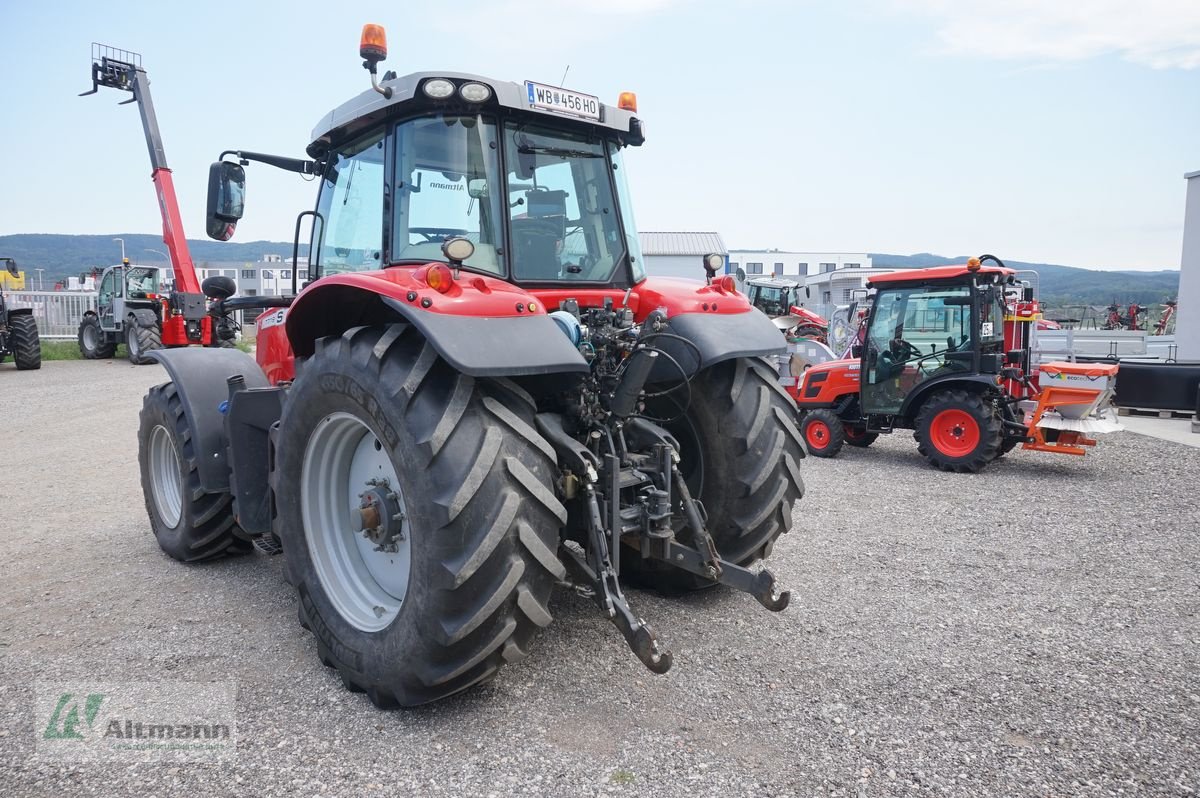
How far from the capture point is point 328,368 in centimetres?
283

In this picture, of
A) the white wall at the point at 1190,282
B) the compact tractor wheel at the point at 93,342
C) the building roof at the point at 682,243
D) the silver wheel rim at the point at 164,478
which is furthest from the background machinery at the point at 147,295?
the building roof at the point at 682,243

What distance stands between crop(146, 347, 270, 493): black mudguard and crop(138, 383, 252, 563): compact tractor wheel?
69 mm

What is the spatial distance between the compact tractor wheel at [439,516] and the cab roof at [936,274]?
6.43 m

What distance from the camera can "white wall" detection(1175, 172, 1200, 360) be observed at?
17969 mm

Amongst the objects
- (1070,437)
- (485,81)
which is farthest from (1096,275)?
(485,81)

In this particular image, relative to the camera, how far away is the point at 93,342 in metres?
19.0

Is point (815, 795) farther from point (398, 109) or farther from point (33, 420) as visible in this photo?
point (33, 420)

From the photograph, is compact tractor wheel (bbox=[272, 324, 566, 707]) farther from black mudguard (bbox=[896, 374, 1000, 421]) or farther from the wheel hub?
black mudguard (bbox=[896, 374, 1000, 421])

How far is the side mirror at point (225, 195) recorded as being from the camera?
3.60 meters

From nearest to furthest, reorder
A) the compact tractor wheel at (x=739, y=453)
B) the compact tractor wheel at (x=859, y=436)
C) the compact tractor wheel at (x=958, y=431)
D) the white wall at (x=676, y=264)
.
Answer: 1. the compact tractor wheel at (x=739, y=453)
2. the compact tractor wheel at (x=958, y=431)
3. the compact tractor wheel at (x=859, y=436)
4. the white wall at (x=676, y=264)

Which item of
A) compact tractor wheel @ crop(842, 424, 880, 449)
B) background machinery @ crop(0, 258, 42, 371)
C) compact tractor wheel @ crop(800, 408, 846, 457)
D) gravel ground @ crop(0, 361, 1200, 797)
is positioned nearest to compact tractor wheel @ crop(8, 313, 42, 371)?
background machinery @ crop(0, 258, 42, 371)

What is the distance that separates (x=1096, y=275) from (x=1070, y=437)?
372 feet

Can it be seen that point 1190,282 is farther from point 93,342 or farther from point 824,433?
point 93,342

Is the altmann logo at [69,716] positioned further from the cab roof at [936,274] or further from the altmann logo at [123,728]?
the cab roof at [936,274]
